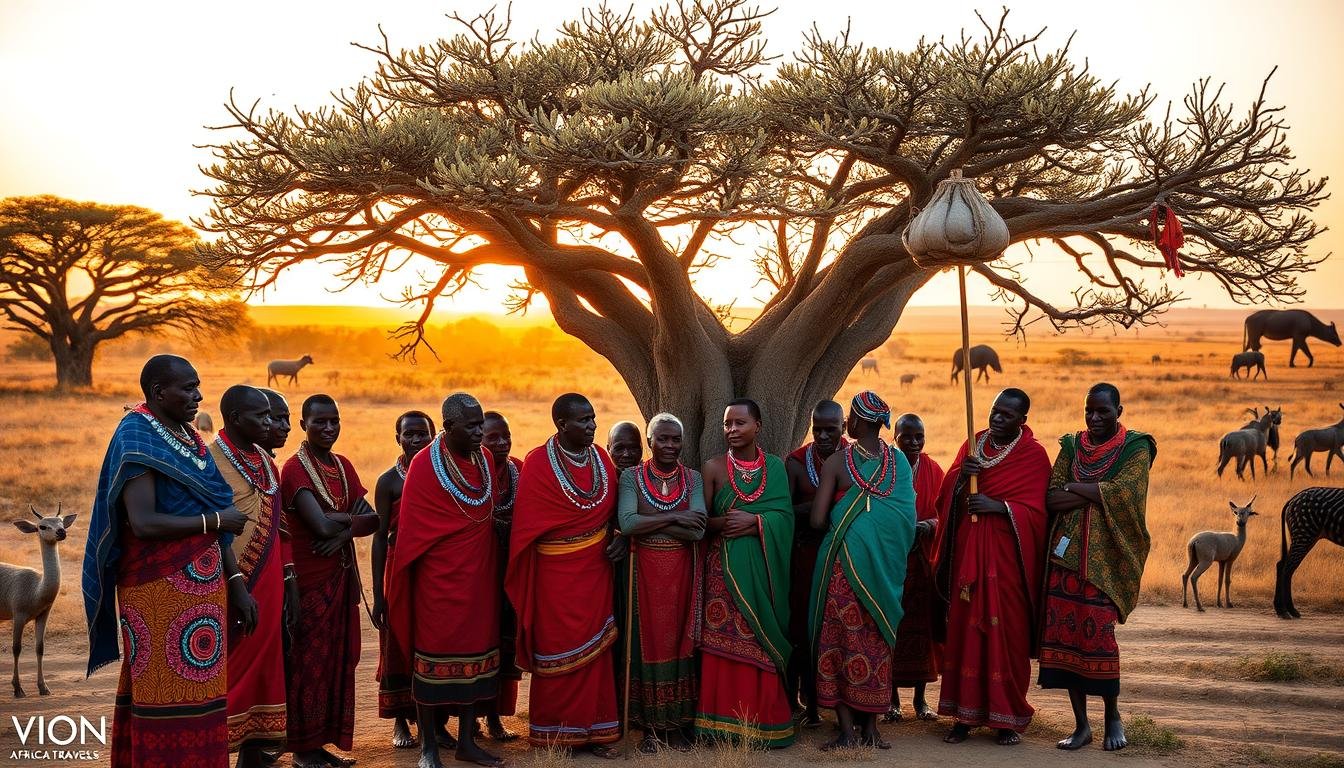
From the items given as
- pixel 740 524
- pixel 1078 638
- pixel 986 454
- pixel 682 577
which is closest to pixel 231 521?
pixel 682 577

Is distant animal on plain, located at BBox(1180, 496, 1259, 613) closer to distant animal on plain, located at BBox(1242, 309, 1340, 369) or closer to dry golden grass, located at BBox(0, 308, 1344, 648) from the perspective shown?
dry golden grass, located at BBox(0, 308, 1344, 648)

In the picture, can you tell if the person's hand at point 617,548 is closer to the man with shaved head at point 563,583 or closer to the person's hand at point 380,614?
the man with shaved head at point 563,583

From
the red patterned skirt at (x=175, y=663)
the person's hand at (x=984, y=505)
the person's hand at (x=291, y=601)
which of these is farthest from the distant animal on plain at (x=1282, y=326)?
the red patterned skirt at (x=175, y=663)

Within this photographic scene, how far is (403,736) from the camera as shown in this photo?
6.57 metres

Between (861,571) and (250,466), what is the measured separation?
10.6 feet

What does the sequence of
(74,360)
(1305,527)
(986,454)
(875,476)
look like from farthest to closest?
(74,360)
(1305,527)
(986,454)
(875,476)

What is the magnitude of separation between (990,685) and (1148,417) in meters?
24.3

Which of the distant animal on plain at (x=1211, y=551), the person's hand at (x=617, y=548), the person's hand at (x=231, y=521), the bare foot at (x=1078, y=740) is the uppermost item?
the person's hand at (x=231, y=521)

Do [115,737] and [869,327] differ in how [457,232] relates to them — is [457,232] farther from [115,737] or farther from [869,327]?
[115,737]

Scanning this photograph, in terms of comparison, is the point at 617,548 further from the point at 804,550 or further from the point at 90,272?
the point at 90,272

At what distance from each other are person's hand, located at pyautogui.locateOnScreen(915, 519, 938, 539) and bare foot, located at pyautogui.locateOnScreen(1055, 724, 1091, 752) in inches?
53.9

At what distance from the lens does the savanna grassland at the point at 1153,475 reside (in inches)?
283

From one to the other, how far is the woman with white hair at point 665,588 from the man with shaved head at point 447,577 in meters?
0.81

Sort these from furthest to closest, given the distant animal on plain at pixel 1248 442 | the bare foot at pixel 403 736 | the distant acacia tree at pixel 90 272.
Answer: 1. the distant acacia tree at pixel 90 272
2. the distant animal on plain at pixel 1248 442
3. the bare foot at pixel 403 736
